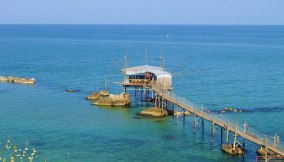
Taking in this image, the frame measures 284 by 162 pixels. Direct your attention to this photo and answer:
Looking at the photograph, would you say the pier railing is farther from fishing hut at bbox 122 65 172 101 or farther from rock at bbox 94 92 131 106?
rock at bbox 94 92 131 106

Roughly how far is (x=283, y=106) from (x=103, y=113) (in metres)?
25.3

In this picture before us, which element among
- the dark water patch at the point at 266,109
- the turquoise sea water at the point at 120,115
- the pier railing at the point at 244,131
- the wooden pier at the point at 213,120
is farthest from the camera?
the dark water patch at the point at 266,109

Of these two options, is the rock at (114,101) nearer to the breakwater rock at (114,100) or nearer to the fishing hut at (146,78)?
the breakwater rock at (114,100)

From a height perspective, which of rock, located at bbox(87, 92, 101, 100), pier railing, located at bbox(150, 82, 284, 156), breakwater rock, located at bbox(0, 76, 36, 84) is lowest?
pier railing, located at bbox(150, 82, 284, 156)

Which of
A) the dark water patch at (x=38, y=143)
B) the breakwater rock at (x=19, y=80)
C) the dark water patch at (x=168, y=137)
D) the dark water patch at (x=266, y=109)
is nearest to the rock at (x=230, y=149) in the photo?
the dark water patch at (x=168, y=137)

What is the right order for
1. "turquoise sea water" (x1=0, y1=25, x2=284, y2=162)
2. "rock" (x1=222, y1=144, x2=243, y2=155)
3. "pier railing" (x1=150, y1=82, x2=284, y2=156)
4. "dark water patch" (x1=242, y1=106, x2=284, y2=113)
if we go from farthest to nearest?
"dark water patch" (x1=242, y1=106, x2=284, y2=113) → "turquoise sea water" (x1=0, y1=25, x2=284, y2=162) → "rock" (x1=222, y1=144, x2=243, y2=155) → "pier railing" (x1=150, y1=82, x2=284, y2=156)

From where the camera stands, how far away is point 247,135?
4188cm

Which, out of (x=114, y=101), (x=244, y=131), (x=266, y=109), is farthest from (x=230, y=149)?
(x=114, y=101)

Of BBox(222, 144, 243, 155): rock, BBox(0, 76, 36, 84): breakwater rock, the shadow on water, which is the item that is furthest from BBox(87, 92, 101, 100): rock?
BBox(222, 144, 243, 155): rock

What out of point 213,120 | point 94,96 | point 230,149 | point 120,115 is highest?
point 94,96

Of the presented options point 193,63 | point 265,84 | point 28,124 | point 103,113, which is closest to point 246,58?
point 193,63

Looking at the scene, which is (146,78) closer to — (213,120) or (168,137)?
(168,137)

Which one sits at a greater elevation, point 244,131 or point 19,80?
point 19,80

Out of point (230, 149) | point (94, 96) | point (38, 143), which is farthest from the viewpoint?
point (94, 96)
